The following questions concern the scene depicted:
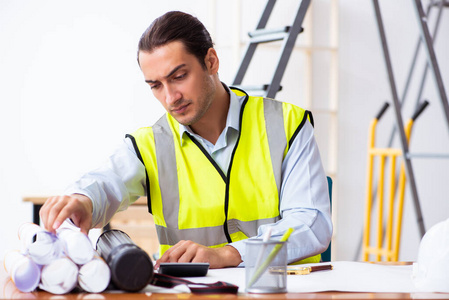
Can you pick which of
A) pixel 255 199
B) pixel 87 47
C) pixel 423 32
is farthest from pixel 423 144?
pixel 255 199

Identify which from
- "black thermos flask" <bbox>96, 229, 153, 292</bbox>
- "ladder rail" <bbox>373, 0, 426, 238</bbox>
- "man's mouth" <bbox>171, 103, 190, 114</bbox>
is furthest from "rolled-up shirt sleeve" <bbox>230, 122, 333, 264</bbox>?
"ladder rail" <bbox>373, 0, 426, 238</bbox>

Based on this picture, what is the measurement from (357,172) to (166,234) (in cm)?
348

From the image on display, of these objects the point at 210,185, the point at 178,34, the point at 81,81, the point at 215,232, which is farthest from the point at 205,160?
the point at 81,81

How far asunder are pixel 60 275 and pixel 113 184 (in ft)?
2.08

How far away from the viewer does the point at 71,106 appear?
4.64m

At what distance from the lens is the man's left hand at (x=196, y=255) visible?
1.28 meters

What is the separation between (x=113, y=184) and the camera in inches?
62.2

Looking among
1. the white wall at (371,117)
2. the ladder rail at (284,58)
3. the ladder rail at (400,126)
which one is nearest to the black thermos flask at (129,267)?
the ladder rail at (284,58)

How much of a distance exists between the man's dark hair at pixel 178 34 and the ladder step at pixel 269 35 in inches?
41.0

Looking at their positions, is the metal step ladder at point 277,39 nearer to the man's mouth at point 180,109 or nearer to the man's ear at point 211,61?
the man's ear at point 211,61

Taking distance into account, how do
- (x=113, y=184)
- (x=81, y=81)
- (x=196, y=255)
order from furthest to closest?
(x=81, y=81) < (x=113, y=184) < (x=196, y=255)

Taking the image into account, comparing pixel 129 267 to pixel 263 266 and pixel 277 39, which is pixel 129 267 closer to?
pixel 263 266

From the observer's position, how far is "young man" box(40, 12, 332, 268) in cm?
162

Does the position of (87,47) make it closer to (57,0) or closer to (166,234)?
(57,0)
